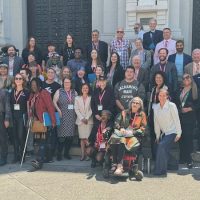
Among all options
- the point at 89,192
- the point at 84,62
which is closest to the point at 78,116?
the point at 84,62

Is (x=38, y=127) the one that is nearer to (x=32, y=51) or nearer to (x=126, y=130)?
(x=126, y=130)

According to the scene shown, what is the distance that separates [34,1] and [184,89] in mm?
8893

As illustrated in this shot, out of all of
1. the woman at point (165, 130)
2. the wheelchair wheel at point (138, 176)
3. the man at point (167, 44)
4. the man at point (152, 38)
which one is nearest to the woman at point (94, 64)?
the man at point (167, 44)

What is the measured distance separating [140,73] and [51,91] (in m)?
2.02

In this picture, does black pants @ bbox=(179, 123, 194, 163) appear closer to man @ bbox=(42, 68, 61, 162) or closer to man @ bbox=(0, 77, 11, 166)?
man @ bbox=(42, 68, 61, 162)

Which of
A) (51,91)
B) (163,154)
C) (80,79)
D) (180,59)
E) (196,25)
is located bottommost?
(163,154)

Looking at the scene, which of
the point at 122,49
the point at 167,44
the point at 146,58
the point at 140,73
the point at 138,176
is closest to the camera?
the point at 138,176

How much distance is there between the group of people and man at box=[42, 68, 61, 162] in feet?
0.07

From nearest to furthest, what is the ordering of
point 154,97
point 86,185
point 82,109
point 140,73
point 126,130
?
point 86,185, point 126,130, point 154,97, point 82,109, point 140,73

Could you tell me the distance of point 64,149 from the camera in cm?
853

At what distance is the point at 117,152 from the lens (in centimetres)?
710

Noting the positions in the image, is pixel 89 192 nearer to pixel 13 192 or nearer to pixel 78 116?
pixel 13 192

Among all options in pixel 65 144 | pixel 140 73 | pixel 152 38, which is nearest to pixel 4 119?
pixel 65 144

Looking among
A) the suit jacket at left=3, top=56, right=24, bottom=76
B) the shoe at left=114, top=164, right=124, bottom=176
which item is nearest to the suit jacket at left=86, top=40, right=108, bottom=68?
the suit jacket at left=3, top=56, right=24, bottom=76
